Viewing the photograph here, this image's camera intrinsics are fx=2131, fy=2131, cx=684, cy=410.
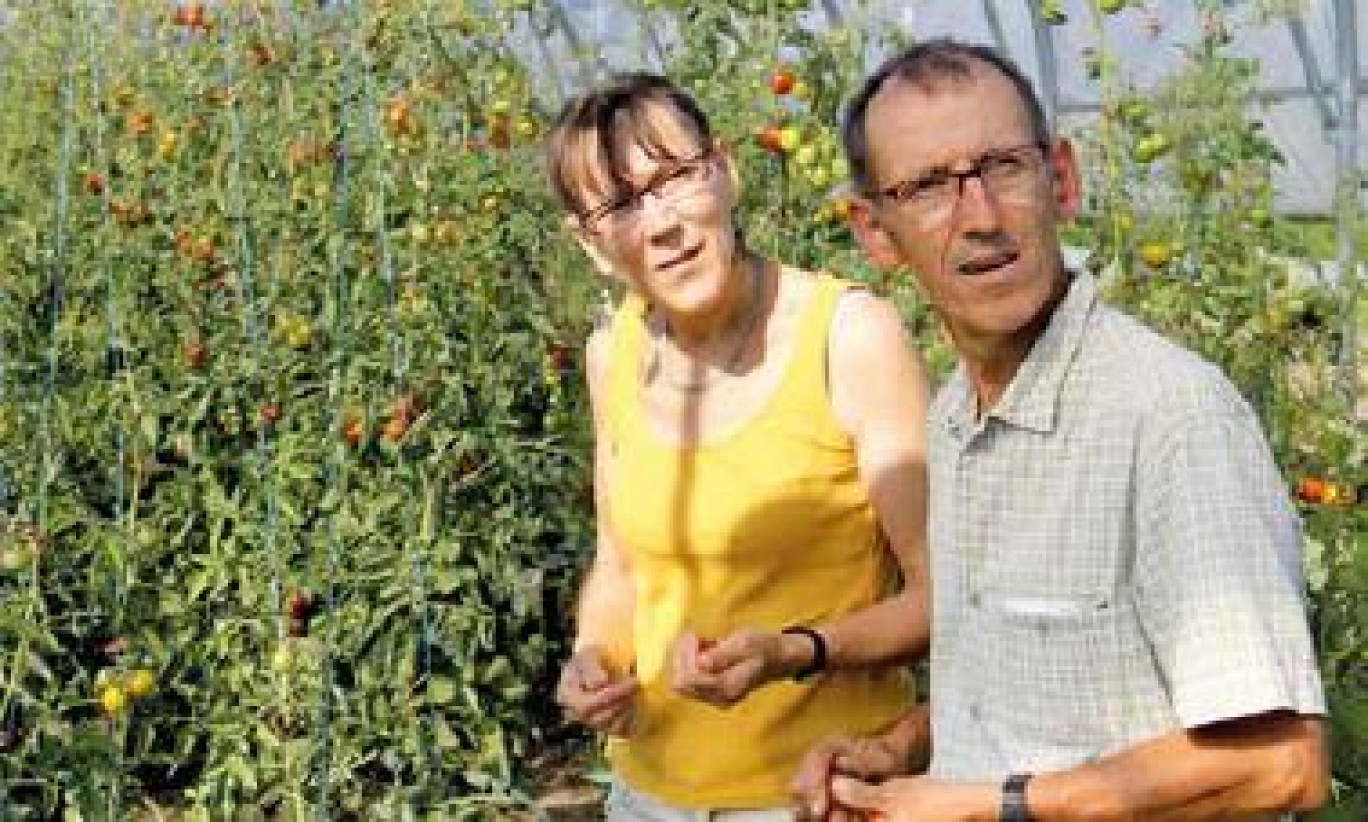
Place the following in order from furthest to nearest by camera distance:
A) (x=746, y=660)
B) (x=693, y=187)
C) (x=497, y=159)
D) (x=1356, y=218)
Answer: (x=497, y=159)
(x=1356, y=218)
(x=693, y=187)
(x=746, y=660)

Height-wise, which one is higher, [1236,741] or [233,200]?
[233,200]

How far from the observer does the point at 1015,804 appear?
118 centimetres

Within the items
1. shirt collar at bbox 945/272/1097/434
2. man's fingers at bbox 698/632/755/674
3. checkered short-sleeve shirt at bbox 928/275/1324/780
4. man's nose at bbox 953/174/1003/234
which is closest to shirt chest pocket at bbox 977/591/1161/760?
checkered short-sleeve shirt at bbox 928/275/1324/780

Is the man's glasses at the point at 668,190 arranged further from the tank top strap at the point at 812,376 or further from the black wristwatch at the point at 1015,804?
the black wristwatch at the point at 1015,804

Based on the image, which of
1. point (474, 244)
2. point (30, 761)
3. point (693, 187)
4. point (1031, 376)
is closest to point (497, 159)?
point (474, 244)

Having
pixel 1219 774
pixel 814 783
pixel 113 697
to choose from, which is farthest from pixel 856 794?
pixel 113 697

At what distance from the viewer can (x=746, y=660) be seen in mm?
1556

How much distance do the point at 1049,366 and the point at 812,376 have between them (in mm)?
443

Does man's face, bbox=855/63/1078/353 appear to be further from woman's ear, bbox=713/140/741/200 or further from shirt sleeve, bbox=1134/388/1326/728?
woman's ear, bbox=713/140/741/200

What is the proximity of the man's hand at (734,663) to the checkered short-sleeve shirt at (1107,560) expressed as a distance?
268mm

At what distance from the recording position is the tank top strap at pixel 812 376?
5.31 ft

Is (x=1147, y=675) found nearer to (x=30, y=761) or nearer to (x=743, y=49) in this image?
(x=30, y=761)

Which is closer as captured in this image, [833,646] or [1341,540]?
[833,646]

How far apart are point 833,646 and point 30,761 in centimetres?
162
